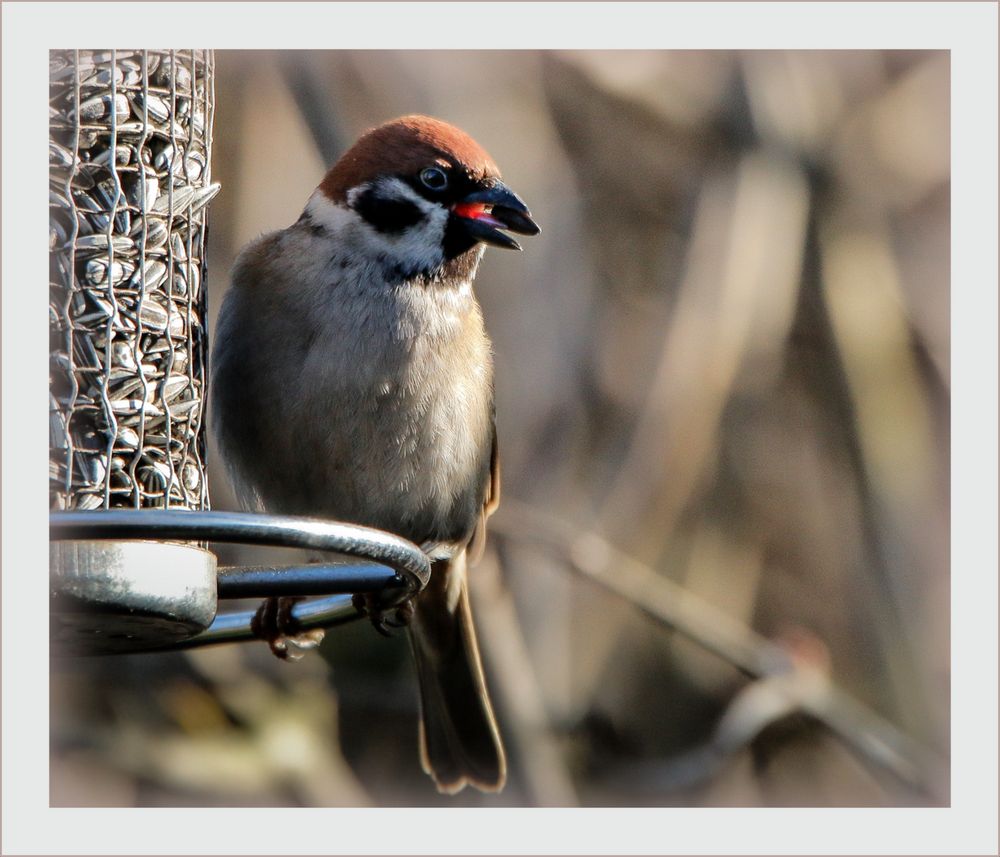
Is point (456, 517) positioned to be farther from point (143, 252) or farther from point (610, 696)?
point (610, 696)

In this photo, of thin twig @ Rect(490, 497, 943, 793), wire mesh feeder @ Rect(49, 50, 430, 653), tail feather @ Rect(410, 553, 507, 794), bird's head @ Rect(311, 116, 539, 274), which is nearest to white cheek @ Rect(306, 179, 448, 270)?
bird's head @ Rect(311, 116, 539, 274)

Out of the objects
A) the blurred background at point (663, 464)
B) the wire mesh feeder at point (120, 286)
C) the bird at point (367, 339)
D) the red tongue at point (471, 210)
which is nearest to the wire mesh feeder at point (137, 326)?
the wire mesh feeder at point (120, 286)

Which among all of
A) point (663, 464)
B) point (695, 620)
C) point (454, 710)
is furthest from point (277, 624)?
point (663, 464)

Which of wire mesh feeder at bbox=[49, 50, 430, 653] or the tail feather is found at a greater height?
wire mesh feeder at bbox=[49, 50, 430, 653]

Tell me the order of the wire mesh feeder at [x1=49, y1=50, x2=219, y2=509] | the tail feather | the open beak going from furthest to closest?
the tail feather < the open beak < the wire mesh feeder at [x1=49, y1=50, x2=219, y2=509]

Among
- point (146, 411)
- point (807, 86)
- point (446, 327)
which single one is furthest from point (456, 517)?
point (807, 86)

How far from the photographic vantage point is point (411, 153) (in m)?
1.82

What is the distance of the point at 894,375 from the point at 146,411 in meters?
1.75

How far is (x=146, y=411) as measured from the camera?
1583mm

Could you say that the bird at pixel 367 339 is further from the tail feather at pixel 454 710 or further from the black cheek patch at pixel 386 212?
the tail feather at pixel 454 710

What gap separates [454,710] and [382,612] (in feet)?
2.69

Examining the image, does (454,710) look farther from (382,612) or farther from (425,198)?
(425,198)

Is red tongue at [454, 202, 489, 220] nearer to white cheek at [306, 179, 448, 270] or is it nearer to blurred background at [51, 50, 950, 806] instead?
white cheek at [306, 179, 448, 270]

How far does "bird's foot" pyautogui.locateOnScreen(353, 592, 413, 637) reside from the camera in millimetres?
1653
